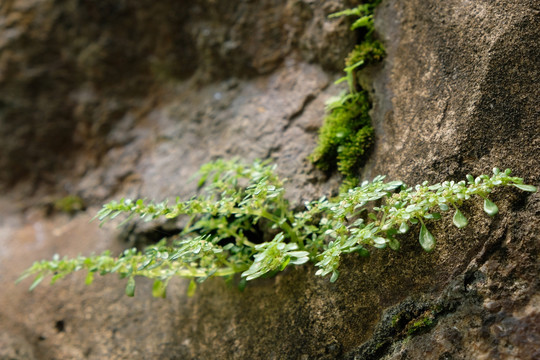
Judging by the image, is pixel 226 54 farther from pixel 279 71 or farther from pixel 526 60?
pixel 526 60

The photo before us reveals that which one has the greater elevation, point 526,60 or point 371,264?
point 526,60

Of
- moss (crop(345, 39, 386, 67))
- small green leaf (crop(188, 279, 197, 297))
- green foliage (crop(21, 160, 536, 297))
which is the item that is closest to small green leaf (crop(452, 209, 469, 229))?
green foliage (crop(21, 160, 536, 297))

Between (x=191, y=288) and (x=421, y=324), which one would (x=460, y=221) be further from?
(x=191, y=288)

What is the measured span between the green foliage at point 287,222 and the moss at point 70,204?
45.7 inches

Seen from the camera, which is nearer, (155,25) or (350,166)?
(350,166)

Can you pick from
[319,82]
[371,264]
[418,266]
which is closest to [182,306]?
[371,264]

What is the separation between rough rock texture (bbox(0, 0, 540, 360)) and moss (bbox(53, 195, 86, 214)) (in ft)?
0.26

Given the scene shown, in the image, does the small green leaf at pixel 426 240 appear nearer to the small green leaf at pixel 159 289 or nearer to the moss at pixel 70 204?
the small green leaf at pixel 159 289

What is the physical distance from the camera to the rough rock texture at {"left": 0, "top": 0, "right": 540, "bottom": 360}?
161cm

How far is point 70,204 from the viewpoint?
358 centimetres

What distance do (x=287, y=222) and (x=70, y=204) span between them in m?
2.37

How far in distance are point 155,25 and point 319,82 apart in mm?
1797

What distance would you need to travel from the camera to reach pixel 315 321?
1.92 meters

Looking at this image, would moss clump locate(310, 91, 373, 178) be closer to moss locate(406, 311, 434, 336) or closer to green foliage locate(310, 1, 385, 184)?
green foliage locate(310, 1, 385, 184)
